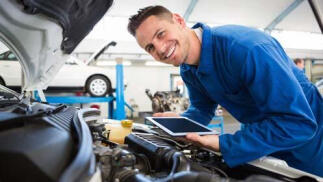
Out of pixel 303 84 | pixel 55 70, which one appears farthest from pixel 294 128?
pixel 55 70

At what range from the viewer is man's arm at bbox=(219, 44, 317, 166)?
2.67ft

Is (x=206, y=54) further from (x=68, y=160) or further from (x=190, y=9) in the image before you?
(x=190, y=9)

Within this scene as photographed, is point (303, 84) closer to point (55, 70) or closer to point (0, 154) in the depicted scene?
point (0, 154)

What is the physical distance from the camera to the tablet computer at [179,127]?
3.25 ft

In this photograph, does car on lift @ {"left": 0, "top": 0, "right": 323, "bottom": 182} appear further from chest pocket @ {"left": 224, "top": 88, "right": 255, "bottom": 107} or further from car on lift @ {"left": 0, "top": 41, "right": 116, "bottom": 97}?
car on lift @ {"left": 0, "top": 41, "right": 116, "bottom": 97}

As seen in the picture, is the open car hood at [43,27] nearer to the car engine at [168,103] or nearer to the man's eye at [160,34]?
the man's eye at [160,34]

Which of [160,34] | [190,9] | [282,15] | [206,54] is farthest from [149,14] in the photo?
[282,15]

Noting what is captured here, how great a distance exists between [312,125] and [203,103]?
776mm

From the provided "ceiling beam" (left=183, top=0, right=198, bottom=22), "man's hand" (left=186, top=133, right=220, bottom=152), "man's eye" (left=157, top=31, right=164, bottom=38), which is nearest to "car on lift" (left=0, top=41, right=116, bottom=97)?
"ceiling beam" (left=183, top=0, right=198, bottom=22)

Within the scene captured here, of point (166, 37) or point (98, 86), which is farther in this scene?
point (98, 86)

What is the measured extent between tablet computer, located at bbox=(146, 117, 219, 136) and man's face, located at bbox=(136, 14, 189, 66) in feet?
1.06

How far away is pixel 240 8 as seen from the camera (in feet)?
17.6

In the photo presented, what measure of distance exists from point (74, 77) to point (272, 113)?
380 cm

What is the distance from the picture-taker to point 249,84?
918mm
